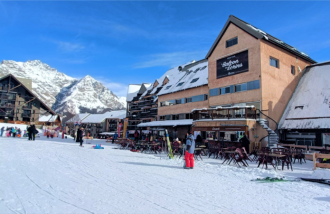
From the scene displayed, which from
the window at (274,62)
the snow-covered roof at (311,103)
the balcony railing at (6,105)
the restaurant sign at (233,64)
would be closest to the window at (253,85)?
the restaurant sign at (233,64)

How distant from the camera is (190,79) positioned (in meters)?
33.9

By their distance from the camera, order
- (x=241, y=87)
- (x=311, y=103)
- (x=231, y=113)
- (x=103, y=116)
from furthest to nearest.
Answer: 1. (x=103, y=116)
2. (x=241, y=87)
3. (x=311, y=103)
4. (x=231, y=113)

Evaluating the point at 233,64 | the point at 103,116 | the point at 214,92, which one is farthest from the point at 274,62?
the point at 103,116

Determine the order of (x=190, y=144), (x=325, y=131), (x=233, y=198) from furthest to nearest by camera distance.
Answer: (x=325, y=131) → (x=190, y=144) → (x=233, y=198)

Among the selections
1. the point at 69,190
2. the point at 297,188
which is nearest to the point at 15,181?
the point at 69,190

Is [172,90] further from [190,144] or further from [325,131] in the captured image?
[190,144]

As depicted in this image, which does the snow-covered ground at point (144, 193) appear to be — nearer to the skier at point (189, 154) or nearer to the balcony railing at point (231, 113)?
the skier at point (189, 154)

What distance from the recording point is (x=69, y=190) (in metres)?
5.87

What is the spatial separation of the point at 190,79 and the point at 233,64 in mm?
10006

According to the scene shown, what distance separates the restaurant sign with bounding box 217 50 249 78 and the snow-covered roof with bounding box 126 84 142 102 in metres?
32.0

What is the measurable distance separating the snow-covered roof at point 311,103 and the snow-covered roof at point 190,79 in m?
10.1

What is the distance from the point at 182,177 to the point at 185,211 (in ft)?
12.0

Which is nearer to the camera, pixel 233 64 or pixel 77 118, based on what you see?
pixel 233 64

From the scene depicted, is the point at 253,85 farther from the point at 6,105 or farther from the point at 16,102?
the point at 6,105
